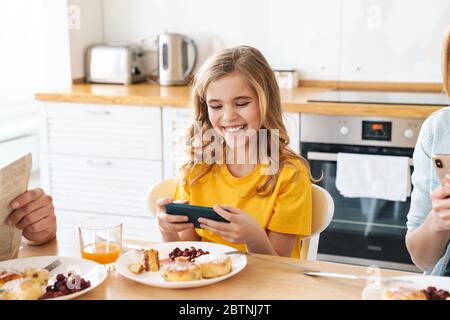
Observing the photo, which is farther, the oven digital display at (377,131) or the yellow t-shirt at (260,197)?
the oven digital display at (377,131)

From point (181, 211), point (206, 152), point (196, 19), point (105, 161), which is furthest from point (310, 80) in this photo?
point (181, 211)

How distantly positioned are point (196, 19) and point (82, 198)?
3.67 ft

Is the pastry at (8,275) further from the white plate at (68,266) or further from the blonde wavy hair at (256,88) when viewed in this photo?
the blonde wavy hair at (256,88)

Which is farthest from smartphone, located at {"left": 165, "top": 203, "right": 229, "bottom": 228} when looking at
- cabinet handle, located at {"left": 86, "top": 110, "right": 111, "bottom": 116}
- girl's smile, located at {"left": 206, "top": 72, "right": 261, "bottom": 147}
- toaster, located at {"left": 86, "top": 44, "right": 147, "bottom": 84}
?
toaster, located at {"left": 86, "top": 44, "right": 147, "bottom": 84}

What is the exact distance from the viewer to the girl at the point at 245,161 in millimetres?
1734

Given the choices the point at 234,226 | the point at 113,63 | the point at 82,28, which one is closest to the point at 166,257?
the point at 234,226

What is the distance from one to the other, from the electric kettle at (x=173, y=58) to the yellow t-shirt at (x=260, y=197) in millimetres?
1643

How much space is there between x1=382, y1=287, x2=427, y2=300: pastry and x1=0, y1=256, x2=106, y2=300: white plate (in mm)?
530

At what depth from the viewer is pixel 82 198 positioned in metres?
3.29

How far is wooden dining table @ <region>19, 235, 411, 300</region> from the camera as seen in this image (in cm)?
123

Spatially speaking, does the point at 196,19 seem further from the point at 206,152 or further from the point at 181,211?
the point at 181,211

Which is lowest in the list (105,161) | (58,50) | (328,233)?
(328,233)

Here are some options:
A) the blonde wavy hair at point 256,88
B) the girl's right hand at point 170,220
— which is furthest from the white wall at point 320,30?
the girl's right hand at point 170,220

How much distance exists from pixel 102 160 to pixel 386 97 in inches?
52.9
